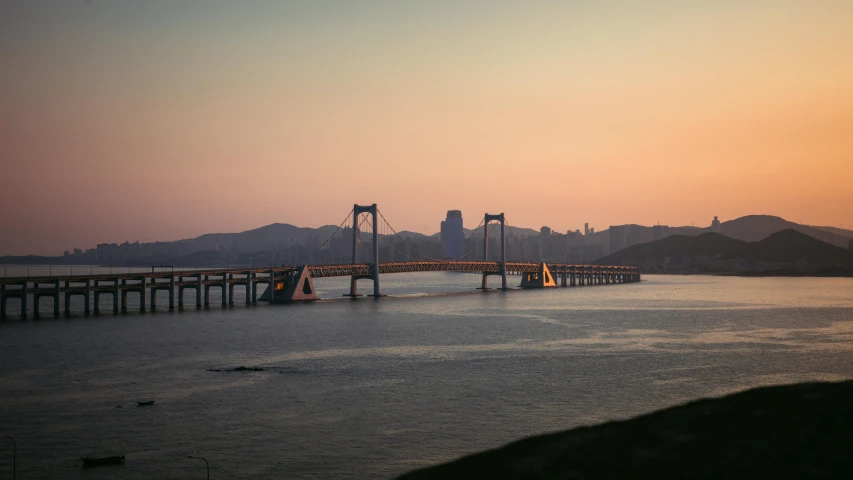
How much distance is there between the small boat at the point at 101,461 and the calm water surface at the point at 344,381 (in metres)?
0.40

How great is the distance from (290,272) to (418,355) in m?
56.3

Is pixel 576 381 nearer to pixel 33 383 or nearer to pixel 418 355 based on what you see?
pixel 418 355

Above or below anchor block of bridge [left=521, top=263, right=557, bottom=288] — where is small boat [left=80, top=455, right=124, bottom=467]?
below

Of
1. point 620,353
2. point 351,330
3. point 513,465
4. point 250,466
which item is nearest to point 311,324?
point 351,330

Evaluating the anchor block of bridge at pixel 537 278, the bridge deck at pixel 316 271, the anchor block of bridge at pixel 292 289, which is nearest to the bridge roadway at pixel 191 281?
the bridge deck at pixel 316 271

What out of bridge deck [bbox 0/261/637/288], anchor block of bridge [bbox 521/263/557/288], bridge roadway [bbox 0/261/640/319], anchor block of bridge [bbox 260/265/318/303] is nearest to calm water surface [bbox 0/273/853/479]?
bridge roadway [bbox 0/261/640/319]

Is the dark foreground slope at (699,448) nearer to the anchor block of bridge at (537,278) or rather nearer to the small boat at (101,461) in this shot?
the small boat at (101,461)

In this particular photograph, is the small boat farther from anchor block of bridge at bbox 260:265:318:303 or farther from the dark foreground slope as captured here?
anchor block of bridge at bbox 260:265:318:303

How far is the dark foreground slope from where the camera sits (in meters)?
11.3

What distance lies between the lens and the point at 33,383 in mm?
36156

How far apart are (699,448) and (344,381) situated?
2608cm

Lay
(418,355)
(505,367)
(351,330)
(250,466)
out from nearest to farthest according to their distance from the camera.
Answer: (250,466), (505,367), (418,355), (351,330)

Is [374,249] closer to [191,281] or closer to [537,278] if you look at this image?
[191,281]

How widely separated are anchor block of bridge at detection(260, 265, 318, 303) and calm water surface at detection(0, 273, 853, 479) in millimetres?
20260
